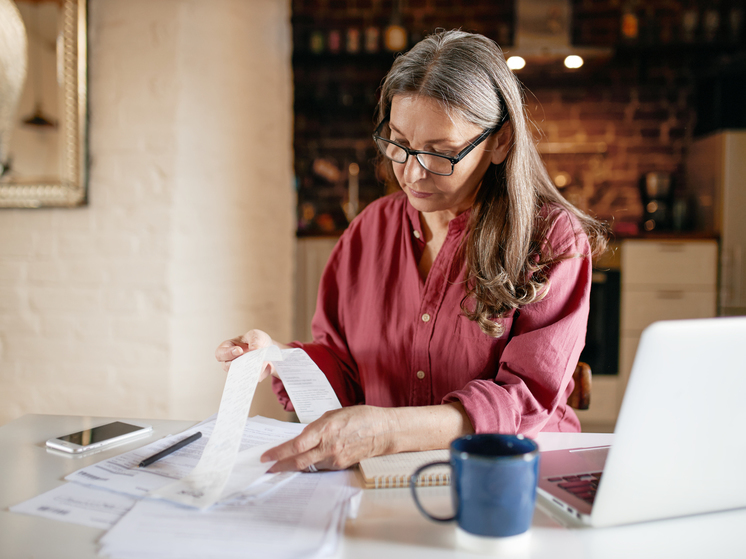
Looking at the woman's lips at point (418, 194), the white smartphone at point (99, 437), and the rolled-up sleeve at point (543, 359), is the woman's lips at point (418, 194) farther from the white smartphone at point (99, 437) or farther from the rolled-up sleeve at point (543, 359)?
the white smartphone at point (99, 437)

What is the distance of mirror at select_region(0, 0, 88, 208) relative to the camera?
198 centimetres

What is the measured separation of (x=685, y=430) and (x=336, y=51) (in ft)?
11.0

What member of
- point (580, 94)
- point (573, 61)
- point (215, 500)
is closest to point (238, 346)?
point (215, 500)

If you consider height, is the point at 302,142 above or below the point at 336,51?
below

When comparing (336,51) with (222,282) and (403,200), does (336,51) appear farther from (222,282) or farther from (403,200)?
(403,200)

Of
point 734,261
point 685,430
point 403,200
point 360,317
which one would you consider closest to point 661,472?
point 685,430

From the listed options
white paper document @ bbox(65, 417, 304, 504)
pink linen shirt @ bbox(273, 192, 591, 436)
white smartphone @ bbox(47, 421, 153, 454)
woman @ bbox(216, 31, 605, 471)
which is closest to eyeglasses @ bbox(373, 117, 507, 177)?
woman @ bbox(216, 31, 605, 471)

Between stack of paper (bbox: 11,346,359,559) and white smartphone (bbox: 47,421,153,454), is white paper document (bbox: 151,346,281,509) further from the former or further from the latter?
white smartphone (bbox: 47,421,153,454)

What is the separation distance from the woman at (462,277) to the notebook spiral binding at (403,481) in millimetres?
81

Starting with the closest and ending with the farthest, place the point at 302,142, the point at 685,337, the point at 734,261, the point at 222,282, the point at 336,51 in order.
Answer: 1. the point at 685,337
2. the point at 222,282
3. the point at 734,261
4. the point at 336,51
5. the point at 302,142

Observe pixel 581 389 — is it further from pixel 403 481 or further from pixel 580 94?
pixel 580 94

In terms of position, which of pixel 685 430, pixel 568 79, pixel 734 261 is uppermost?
pixel 568 79

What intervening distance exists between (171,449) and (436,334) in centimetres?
55

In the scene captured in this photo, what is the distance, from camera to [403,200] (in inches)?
53.1
